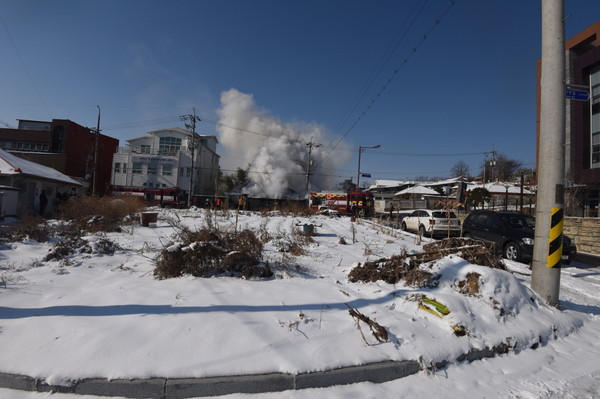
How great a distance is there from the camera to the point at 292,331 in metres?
3.04

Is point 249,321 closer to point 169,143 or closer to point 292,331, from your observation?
point 292,331

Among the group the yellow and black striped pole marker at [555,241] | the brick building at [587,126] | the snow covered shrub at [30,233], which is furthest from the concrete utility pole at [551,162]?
the brick building at [587,126]

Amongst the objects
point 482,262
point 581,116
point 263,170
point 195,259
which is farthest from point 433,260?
point 263,170

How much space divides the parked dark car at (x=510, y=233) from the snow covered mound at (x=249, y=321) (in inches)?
210

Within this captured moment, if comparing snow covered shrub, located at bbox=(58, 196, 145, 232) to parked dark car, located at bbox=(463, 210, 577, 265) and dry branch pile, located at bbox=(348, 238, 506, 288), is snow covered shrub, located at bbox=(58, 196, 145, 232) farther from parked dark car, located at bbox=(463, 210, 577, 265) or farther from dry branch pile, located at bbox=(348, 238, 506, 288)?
parked dark car, located at bbox=(463, 210, 577, 265)

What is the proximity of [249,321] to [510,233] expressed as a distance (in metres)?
9.42

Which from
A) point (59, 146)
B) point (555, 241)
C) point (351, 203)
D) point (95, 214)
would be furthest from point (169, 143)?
point (555, 241)

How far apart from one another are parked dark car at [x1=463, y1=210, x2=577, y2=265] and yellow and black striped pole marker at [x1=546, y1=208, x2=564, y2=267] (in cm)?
420

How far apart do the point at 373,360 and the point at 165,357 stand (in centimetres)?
192

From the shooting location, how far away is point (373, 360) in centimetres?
267

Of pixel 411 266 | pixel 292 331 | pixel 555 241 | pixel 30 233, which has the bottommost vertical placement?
pixel 292 331

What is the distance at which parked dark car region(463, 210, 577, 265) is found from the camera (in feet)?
28.0

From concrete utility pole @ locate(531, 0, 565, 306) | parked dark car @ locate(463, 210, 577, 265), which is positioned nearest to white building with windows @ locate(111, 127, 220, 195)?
parked dark car @ locate(463, 210, 577, 265)

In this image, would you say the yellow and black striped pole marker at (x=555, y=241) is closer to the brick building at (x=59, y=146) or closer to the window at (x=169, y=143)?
the brick building at (x=59, y=146)
